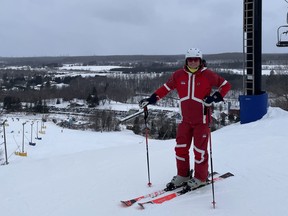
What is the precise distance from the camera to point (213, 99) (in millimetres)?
3992

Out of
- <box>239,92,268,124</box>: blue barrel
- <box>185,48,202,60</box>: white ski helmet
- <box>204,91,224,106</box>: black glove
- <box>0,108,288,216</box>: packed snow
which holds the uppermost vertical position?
<box>185,48,202,60</box>: white ski helmet

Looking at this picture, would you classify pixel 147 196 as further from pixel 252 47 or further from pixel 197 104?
pixel 252 47

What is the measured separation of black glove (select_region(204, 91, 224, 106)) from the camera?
3.97 meters

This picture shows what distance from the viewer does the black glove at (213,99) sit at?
3975mm

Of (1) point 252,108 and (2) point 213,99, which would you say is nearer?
(2) point 213,99

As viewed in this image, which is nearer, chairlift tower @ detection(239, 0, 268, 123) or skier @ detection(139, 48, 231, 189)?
skier @ detection(139, 48, 231, 189)

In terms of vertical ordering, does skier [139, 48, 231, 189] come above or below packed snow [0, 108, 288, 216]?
above

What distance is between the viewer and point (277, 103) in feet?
81.9

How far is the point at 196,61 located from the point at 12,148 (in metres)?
41.1

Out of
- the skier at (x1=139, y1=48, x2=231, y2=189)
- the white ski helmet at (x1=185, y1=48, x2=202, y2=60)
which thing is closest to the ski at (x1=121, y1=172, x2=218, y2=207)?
the skier at (x1=139, y1=48, x2=231, y2=189)

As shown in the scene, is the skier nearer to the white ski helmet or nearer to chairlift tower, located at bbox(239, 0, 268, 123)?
the white ski helmet

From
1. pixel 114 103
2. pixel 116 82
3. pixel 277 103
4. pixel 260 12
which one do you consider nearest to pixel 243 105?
pixel 260 12

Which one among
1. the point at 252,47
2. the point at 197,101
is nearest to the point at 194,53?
the point at 197,101

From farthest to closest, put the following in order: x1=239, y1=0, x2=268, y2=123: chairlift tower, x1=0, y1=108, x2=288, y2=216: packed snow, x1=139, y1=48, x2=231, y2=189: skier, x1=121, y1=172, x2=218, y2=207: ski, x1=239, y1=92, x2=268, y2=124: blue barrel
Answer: x1=239, y1=0, x2=268, y2=123: chairlift tower
x1=239, y1=92, x2=268, y2=124: blue barrel
x1=139, y1=48, x2=231, y2=189: skier
x1=121, y1=172, x2=218, y2=207: ski
x1=0, y1=108, x2=288, y2=216: packed snow
